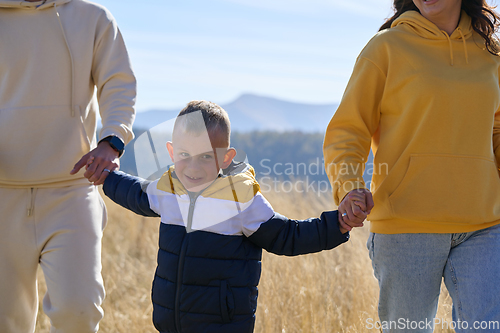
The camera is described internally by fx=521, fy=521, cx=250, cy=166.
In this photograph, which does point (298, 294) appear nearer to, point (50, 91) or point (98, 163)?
point (98, 163)

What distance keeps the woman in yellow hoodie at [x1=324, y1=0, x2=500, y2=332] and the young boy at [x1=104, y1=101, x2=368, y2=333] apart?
26 cm

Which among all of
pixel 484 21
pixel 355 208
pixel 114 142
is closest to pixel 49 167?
pixel 114 142

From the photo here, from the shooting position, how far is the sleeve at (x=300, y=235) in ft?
6.90

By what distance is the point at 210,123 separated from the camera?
A: 2.20 meters

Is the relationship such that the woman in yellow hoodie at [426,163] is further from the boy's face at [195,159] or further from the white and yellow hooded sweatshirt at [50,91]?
the white and yellow hooded sweatshirt at [50,91]

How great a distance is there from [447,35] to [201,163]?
1.22 m

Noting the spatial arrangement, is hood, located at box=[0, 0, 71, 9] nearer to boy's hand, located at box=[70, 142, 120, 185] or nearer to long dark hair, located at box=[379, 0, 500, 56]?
boy's hand, located at box=[70, 142, 120, 185]

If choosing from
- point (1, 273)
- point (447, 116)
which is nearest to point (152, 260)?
point (1, 273)

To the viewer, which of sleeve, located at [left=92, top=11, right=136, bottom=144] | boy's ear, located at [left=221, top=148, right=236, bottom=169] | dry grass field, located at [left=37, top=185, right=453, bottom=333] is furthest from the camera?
dry grass field, located at [left=37, top=185, right=453, bottom=333]

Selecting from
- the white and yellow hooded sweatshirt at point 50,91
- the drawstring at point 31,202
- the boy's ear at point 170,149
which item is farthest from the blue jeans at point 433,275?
the drawstring at point 31,202

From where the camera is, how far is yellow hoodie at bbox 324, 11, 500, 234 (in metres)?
2.16

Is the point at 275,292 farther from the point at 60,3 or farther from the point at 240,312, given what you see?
the point at 60,3

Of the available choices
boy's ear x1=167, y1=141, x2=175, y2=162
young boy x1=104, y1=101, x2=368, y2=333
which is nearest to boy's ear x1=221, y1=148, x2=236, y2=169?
young boy x1=104, y1=101, x2=368, y2=333

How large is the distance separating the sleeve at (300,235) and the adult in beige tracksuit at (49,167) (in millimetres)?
821
